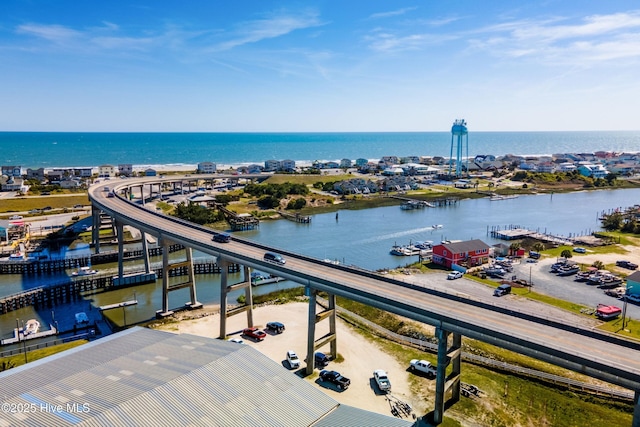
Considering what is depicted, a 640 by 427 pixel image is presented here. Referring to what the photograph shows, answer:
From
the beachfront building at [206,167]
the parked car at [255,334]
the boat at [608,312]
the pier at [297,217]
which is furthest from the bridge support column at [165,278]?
the beachfront building at [206,167]

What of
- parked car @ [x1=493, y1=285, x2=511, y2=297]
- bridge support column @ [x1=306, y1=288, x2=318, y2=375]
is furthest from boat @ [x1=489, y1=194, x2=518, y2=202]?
bridge support column @ [x1=306, y1=288, x2=318, y2=375]

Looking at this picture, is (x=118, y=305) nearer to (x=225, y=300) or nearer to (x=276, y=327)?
(x=225, y=300)

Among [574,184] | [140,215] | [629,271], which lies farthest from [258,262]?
[574,184]

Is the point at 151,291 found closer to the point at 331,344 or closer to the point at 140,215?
the point at 140,215

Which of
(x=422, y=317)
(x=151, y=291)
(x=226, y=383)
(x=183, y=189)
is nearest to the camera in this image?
(x=226, y=383)

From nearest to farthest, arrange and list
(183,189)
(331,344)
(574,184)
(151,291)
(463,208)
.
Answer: (331,344)
(151,291)
(463,208)
(183,189)
(574,184)

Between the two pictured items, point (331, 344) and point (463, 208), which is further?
point (463, 208)
